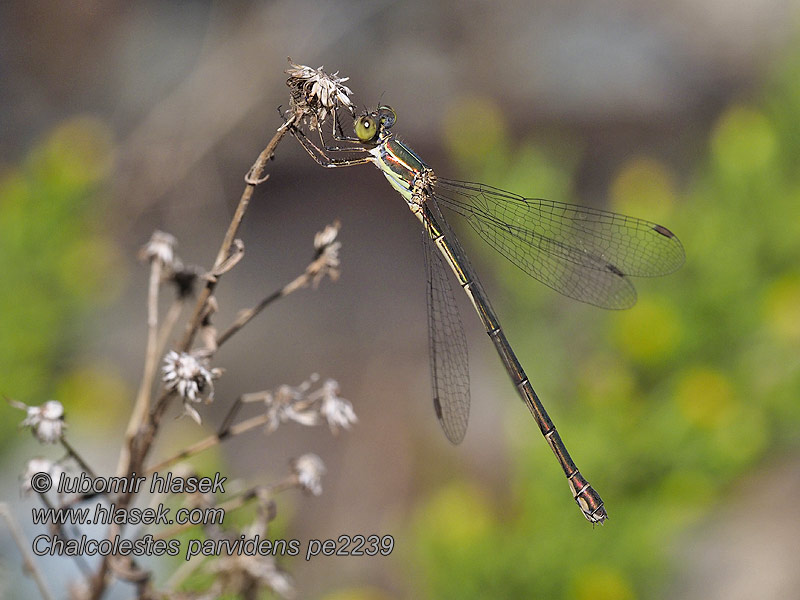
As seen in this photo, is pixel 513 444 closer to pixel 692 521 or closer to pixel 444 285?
pixel 692 521

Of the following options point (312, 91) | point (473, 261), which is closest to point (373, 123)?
point (312, 91)

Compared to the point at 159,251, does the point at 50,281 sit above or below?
above

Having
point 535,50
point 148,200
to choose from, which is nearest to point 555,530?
point 148,200

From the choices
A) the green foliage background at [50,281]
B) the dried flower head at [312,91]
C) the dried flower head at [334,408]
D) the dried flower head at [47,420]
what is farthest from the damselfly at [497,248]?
the green foliage background at [50,281]

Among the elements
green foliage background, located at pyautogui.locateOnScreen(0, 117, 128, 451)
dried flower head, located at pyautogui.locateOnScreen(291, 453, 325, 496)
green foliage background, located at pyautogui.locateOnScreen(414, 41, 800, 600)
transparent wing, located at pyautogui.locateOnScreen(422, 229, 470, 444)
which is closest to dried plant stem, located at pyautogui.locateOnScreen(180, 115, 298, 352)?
dried flower head, located at pyautogui.locateOnScreen(291, 453, 325, 496)

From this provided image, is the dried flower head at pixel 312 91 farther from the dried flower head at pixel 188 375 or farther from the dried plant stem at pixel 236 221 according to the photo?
the dried flower head at pixel 188 375

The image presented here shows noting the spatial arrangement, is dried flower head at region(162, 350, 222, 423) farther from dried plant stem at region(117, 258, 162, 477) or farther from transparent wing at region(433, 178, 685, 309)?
transparent wing at region(433, 178, 685, 309)

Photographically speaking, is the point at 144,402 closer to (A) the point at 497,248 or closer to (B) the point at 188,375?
(B) the point at 188,375
